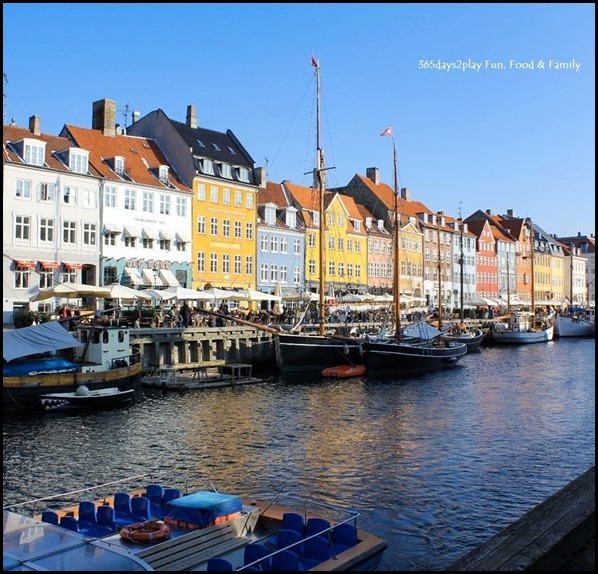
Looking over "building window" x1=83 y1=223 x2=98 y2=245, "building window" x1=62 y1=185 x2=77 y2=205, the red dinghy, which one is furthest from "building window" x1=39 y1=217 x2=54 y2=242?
the red dinghy

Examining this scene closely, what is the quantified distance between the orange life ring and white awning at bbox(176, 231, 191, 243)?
40.7 meters

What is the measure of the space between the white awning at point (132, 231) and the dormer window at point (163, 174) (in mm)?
5011

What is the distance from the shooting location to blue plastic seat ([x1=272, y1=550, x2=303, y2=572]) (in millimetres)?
8828

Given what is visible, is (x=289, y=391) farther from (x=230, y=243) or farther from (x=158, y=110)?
(x=158, y=110)

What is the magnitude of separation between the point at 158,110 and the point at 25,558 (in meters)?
50.0

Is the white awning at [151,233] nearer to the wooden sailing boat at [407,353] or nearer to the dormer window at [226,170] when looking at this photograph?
the dormer window at [226,170]

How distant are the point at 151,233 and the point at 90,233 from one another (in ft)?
15.0

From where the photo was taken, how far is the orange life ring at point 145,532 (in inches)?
397

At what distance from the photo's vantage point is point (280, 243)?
6056 cm

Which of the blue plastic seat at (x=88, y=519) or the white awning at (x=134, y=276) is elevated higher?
the white awning at (x=134, y=276)

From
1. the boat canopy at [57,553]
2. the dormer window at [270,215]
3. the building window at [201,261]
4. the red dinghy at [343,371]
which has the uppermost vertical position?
the dormer window at [270,215]

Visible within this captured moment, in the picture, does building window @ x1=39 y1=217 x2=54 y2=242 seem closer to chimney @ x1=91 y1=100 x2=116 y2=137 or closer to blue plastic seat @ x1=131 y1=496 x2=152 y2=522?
chimney @ x1=91 y1=100 x2=116 y2=137

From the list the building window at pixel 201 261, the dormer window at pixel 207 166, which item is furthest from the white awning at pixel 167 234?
the dormer window at pixel 207 166

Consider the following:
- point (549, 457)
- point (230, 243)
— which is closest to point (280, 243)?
point (230, 243)
